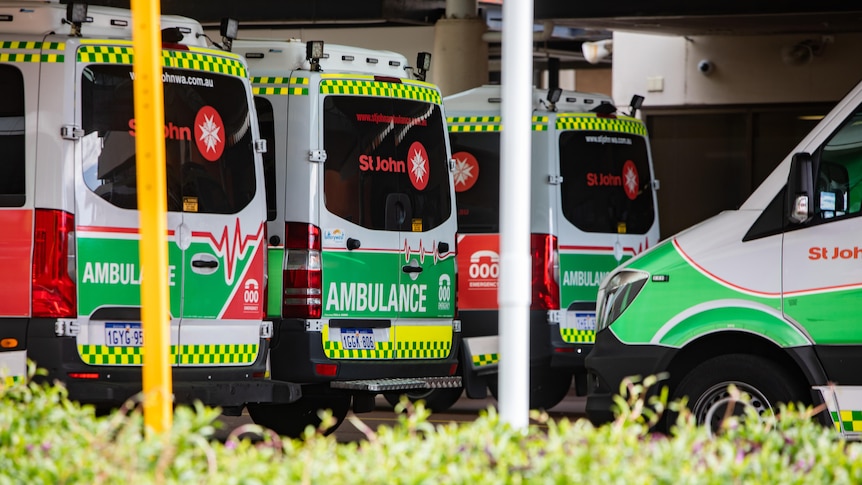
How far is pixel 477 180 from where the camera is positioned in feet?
38.5

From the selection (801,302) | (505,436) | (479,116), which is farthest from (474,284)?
(505,436)

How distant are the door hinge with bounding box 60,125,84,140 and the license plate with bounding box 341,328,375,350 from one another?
7.28ft

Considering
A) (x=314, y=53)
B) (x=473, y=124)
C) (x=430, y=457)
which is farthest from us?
(x=473, y=124)

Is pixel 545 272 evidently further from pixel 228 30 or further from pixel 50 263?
pixel 50 263

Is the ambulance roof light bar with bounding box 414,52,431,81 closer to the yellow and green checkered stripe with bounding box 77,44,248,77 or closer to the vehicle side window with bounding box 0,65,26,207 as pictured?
the yellow and green checkered stripe with bounding box 77,44,248,77

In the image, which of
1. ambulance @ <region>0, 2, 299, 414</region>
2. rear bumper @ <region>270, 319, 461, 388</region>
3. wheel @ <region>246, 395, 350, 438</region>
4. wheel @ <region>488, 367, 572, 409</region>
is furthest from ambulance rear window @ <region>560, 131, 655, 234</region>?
ambulance @ <region>0, 2, 299, 414</region>

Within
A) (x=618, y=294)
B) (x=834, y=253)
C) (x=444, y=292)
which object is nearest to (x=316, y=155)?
(x=444, y=292)

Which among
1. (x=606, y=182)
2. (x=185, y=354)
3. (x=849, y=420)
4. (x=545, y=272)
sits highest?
(x=606, y=182)

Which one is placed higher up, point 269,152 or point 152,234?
point 269,152

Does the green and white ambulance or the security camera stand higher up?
the security camera

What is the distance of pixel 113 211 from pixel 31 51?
3.08 ft

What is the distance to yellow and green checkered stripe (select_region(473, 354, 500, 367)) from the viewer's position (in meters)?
11.1

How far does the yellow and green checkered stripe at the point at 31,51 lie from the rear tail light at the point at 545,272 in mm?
4561

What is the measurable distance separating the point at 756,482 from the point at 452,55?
1413 cm
